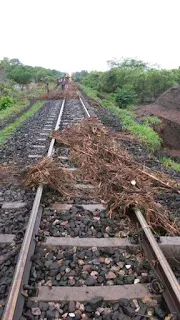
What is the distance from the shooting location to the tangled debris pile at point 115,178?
384cm

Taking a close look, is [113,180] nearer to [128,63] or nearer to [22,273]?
[22,273]

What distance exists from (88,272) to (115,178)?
6.63 ft

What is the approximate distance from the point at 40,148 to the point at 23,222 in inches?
137

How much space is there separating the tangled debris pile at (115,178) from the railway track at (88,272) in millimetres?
255

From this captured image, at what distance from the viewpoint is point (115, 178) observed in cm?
463

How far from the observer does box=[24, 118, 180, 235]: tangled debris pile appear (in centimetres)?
384

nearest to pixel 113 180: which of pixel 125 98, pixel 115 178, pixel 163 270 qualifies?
pixel 115 178

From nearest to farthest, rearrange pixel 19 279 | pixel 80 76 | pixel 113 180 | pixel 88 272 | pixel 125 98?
pixel 19 279 < pixel 88 272 < pixel 113 180 < pixel 125 98 < pixel 80 76

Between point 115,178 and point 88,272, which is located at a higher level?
point 115,178

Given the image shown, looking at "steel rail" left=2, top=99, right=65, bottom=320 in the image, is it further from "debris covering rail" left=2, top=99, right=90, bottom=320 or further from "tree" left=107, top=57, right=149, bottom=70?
"tree" left=107, top=57, right=149, bottom=70

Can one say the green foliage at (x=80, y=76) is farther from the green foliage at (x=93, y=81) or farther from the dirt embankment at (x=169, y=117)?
the dirt embankment at (x=169, y=117)

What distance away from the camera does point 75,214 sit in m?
3.81

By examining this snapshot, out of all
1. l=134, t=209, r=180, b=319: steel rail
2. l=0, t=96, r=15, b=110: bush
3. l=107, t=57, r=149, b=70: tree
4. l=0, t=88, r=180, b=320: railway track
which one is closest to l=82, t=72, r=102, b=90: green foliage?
l=107, t=57, r=149, b=70: tree

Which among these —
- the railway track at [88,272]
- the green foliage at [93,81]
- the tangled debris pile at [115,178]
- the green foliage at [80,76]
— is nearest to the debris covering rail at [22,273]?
the railway track at [88,272]
